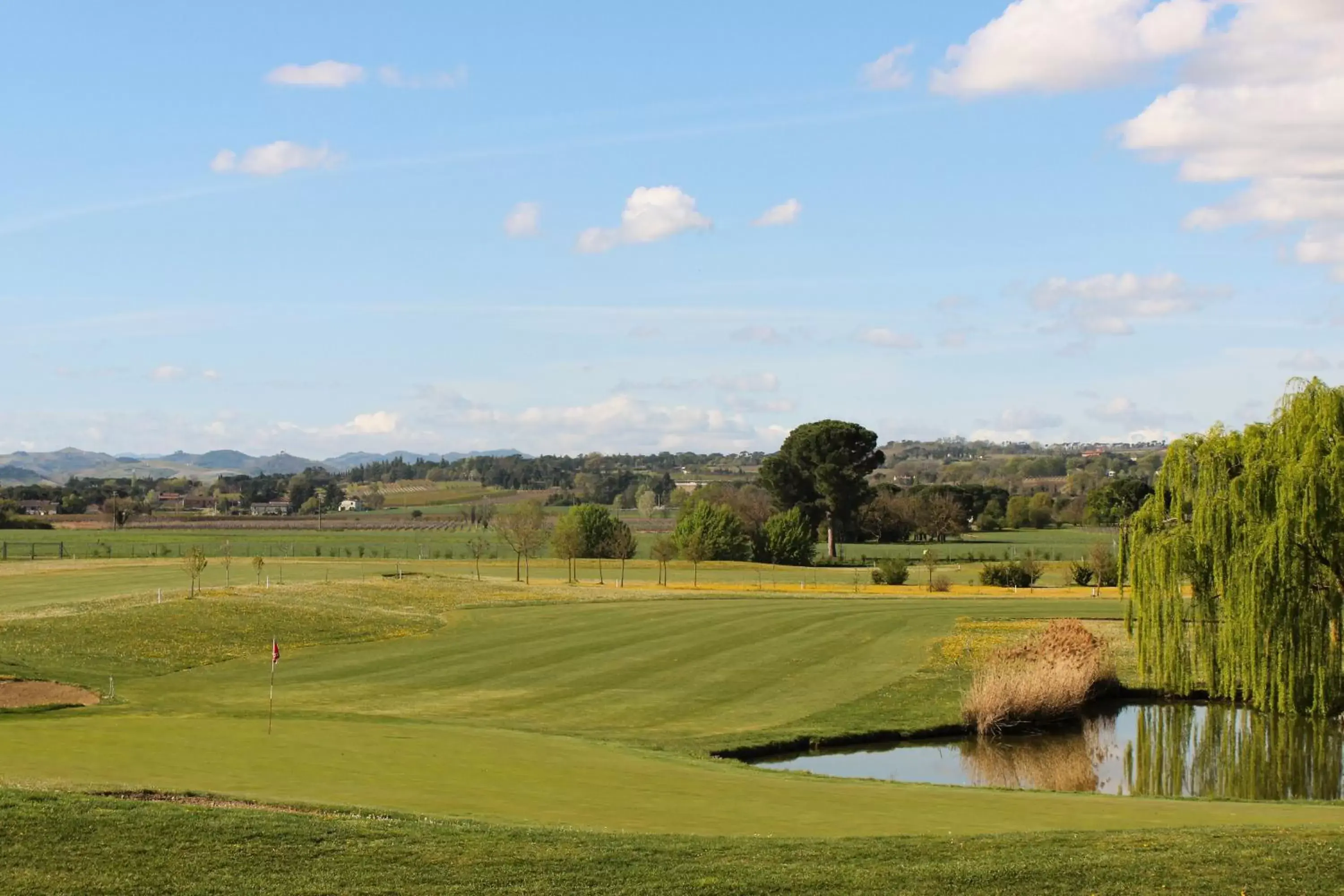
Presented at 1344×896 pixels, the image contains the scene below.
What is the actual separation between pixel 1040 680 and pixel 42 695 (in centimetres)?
2454

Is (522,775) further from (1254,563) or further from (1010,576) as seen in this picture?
(1010,576)

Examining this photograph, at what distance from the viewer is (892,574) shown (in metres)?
84.8

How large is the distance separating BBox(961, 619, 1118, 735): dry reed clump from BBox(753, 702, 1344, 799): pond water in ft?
2.04

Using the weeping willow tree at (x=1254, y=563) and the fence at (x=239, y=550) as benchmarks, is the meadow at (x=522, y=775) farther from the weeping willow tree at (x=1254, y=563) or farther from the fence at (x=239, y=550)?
the fence at (x=239, y=550)

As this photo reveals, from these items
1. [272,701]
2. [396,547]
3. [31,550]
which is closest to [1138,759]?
[272,701]

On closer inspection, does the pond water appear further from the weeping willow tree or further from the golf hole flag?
the golf hole flag

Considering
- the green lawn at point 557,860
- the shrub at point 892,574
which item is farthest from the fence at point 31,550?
the green lawn at point 557,860

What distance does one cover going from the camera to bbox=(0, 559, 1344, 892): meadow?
1400 centimetres

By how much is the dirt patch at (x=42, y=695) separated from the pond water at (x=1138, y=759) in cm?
1576

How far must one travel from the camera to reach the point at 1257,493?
34.4 m

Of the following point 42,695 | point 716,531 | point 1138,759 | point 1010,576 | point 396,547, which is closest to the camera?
point 42,695

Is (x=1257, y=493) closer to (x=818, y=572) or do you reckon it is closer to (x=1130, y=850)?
(x=1130, y=850)

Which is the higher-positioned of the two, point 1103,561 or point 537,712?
point 1103,561

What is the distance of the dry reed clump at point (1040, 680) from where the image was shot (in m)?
34.2
